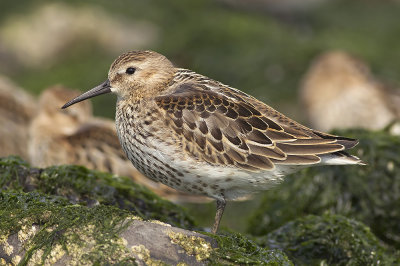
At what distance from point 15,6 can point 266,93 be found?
271 inches

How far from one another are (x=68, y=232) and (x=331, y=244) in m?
2.71

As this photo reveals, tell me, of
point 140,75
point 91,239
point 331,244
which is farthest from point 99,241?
point 331,244

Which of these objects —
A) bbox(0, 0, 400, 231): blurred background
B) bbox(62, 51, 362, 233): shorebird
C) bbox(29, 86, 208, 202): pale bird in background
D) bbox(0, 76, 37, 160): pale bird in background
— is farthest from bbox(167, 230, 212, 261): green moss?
bbox(0, 0, 400, 231): blurred background

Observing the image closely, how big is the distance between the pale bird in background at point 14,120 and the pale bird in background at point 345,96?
4.97 metres

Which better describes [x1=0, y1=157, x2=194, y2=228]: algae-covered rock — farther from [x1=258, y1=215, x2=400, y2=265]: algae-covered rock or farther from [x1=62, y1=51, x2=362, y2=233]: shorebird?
[x1=258, y1=215, x2=400, y2=265]: algae-covered rock

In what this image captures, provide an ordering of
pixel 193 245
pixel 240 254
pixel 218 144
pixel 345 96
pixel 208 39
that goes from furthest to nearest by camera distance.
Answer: pixel 208 39, pixel 345 96, pixel 218 144, pixel 240 254, pixel 193 245

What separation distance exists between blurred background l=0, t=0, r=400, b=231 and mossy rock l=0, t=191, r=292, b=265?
8135 mm

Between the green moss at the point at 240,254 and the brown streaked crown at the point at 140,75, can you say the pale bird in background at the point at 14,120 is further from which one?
the green moss at the point at 240,254

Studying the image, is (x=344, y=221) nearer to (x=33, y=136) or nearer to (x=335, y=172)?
(x=335, y=172)

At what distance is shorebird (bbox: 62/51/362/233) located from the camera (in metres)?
5.43

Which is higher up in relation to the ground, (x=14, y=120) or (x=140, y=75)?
(x=140, y=75)

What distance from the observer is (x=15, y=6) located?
16.4 meters

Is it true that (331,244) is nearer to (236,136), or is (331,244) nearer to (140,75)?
(236,136)

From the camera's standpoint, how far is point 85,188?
6.13 meters
